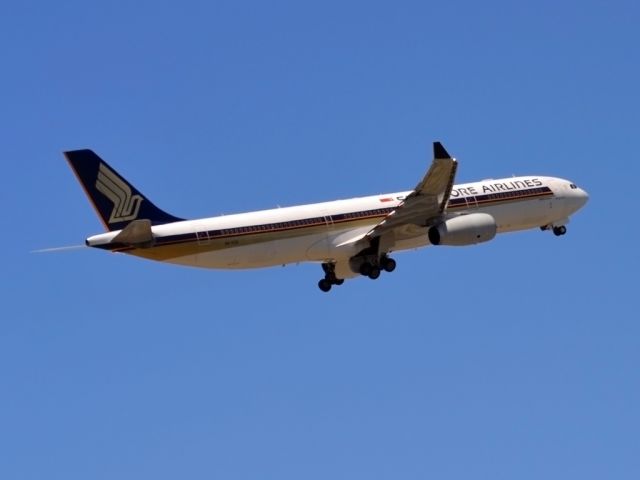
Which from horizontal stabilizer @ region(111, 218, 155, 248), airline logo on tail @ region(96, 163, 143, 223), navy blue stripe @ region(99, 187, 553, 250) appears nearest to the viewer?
horizontal stabilizer @ region(111, 218, 155, 248)

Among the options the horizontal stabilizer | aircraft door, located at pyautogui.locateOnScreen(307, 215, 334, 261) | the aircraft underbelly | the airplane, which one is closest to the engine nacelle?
the airplane

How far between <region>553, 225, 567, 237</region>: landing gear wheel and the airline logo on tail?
71.3 feet

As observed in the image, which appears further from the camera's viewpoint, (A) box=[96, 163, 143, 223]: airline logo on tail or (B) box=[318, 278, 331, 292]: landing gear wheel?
(B) box=[318, 278, 331, 292]: landing gear wheel

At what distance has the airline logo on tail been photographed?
5641 cm

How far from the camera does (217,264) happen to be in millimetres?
57125

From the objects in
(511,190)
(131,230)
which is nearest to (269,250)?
(131,230)

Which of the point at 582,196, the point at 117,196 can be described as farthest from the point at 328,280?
the point at 582,196

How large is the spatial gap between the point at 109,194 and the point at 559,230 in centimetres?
2316

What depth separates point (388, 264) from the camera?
60.4 meters

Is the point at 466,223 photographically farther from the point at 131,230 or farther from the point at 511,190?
the point at 131,230

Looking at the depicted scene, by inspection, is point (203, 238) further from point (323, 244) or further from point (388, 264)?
point (388, 264)

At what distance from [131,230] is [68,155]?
4.57 meters

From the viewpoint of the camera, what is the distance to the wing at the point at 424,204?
55.9m

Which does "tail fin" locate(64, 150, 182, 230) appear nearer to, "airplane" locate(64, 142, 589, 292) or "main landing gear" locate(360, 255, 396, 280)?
"airplane" locate(64, 142, 589, 292)
